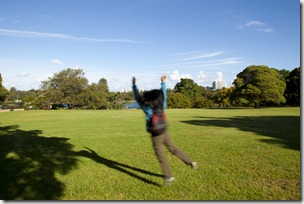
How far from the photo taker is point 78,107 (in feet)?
181

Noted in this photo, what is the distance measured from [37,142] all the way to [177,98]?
49615 millimetres

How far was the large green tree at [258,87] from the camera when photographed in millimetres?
43625

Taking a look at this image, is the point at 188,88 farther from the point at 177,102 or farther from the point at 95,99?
the point at 95,99

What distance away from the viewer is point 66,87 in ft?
180

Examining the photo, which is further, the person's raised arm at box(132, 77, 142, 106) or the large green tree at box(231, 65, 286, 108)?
the large green tree at box(231, 65, 286, 108)

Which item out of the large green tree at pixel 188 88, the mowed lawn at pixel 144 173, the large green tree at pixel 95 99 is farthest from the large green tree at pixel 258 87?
the mowed lawn at pixel 144 173

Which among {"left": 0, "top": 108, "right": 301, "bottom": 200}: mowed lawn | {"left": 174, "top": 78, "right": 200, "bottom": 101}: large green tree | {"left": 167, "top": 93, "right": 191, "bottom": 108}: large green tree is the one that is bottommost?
{"left": 0, "top": 108, "right": 301, "bottom": 200}: mowed lawn

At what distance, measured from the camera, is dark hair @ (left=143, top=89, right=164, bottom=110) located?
4922 millimetres

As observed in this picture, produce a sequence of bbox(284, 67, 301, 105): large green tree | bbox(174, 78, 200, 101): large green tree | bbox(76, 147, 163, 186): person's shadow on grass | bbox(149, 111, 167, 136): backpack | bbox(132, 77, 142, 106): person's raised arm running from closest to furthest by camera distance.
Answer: bbox(149, 111, 167, 136): backpack
bbox(132, 77, 142, 106): person's raised arm
bbox(76, 147, 163, 186): person's shadow on grass
bbox(284, 67, 301, 105): large green tree
bbox(174, 78, 200, 101): large green tree

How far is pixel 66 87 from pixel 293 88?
45536 millimetres

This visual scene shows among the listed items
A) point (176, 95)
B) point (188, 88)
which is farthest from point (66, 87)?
point (188, 88)

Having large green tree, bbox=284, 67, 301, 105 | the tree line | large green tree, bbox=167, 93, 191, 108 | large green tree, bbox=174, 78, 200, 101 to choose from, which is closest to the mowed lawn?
the tree line

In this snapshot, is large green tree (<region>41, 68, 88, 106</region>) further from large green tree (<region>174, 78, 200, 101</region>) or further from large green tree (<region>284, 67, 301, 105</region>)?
large green tree (<region>284, 67, 301, 105</region>)

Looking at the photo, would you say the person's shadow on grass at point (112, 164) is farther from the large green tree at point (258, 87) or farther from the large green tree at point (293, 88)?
the large green tree at point (293, 88)
